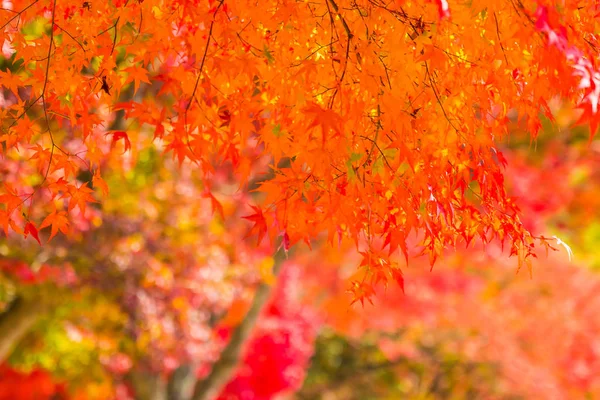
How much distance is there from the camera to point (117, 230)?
7.70m

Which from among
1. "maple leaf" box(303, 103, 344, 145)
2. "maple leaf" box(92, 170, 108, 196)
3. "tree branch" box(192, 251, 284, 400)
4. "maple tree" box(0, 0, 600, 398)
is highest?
"tree branch" box(192, 251, 284, 400)

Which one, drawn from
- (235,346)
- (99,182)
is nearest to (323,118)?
(99,182)

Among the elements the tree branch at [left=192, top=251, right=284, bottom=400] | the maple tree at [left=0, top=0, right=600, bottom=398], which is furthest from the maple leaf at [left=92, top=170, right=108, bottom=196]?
the tree branch at [left=192, top=251, right=284, bottom=400]

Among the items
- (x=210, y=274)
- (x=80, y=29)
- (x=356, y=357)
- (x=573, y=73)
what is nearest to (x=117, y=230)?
(x=210, y=274)

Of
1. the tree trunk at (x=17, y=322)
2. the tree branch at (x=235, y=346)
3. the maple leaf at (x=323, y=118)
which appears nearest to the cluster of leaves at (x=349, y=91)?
the maple leaf at (x=323, y=118)

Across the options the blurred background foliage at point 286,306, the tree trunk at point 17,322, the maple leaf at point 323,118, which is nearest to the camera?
the maple leaf at point 323,118

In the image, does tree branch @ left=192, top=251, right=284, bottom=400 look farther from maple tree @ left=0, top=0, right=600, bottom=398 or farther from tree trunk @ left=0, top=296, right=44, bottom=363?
maple tree @ left=0, top=0, right=600, bottom=398

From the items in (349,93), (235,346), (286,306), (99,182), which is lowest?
(99,182)

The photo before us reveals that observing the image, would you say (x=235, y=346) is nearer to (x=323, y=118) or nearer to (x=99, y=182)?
(x=99, y=182)

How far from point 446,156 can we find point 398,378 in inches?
566

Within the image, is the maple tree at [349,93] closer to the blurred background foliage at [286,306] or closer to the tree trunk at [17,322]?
the blurred background foliage at [286,306]

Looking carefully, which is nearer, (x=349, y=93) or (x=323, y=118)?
(x=323, y=118)

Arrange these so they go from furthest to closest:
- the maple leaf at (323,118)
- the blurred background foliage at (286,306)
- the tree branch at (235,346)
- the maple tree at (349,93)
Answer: the tree branch at (235,346) < the blurred background foliage at (286,306) < the maple tree at (349,93) < the maple leaf at (323,118)

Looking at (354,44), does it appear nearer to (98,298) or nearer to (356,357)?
(98,298)
